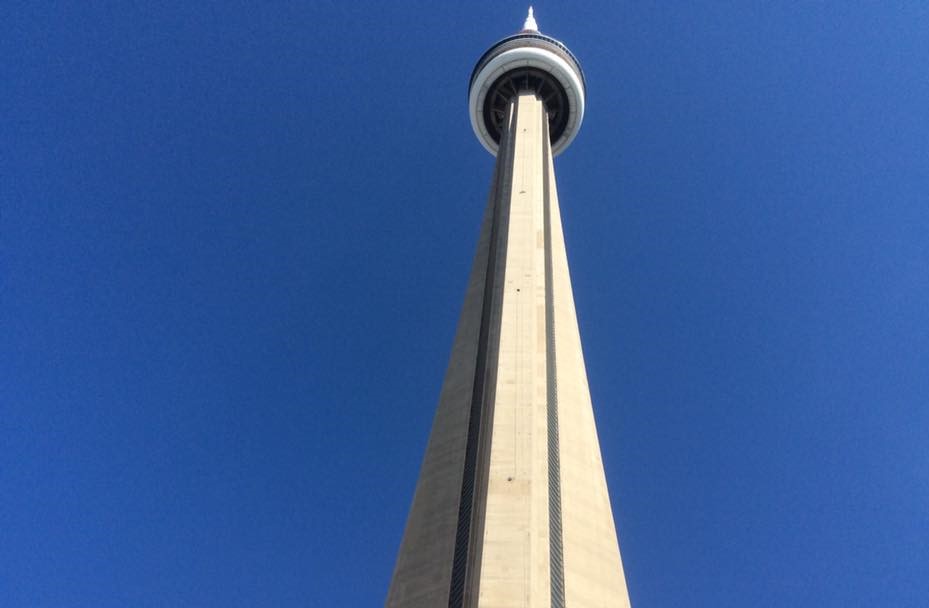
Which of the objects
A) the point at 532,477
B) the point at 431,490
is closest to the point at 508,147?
the point at 431,490

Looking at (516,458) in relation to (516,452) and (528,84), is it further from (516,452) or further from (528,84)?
(528,84)

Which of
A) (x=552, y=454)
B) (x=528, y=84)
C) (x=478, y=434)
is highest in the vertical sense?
(x=528, y=84)

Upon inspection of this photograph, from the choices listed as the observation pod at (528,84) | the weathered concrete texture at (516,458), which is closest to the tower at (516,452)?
the weathered concrete texture at (516,458)

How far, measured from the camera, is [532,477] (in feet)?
47.1

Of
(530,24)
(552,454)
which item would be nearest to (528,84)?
(530,24)

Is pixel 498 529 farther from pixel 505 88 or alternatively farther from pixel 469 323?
pixel 505 88

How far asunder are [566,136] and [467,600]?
30144 mm

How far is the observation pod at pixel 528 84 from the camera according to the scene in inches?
1409

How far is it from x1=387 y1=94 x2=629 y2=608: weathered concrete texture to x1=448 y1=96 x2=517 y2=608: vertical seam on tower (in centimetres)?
6

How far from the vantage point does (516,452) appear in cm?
1502

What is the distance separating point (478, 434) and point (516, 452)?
3.67m

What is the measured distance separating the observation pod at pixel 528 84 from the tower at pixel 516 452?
1064 centimetres

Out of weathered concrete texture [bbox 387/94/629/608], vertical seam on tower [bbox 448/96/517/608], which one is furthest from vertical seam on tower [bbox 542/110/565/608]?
vertical seam on tower [bbox 448/96/517/608]

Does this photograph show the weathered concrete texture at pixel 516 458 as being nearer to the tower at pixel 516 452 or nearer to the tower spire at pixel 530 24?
the tower at pixel 516 452
